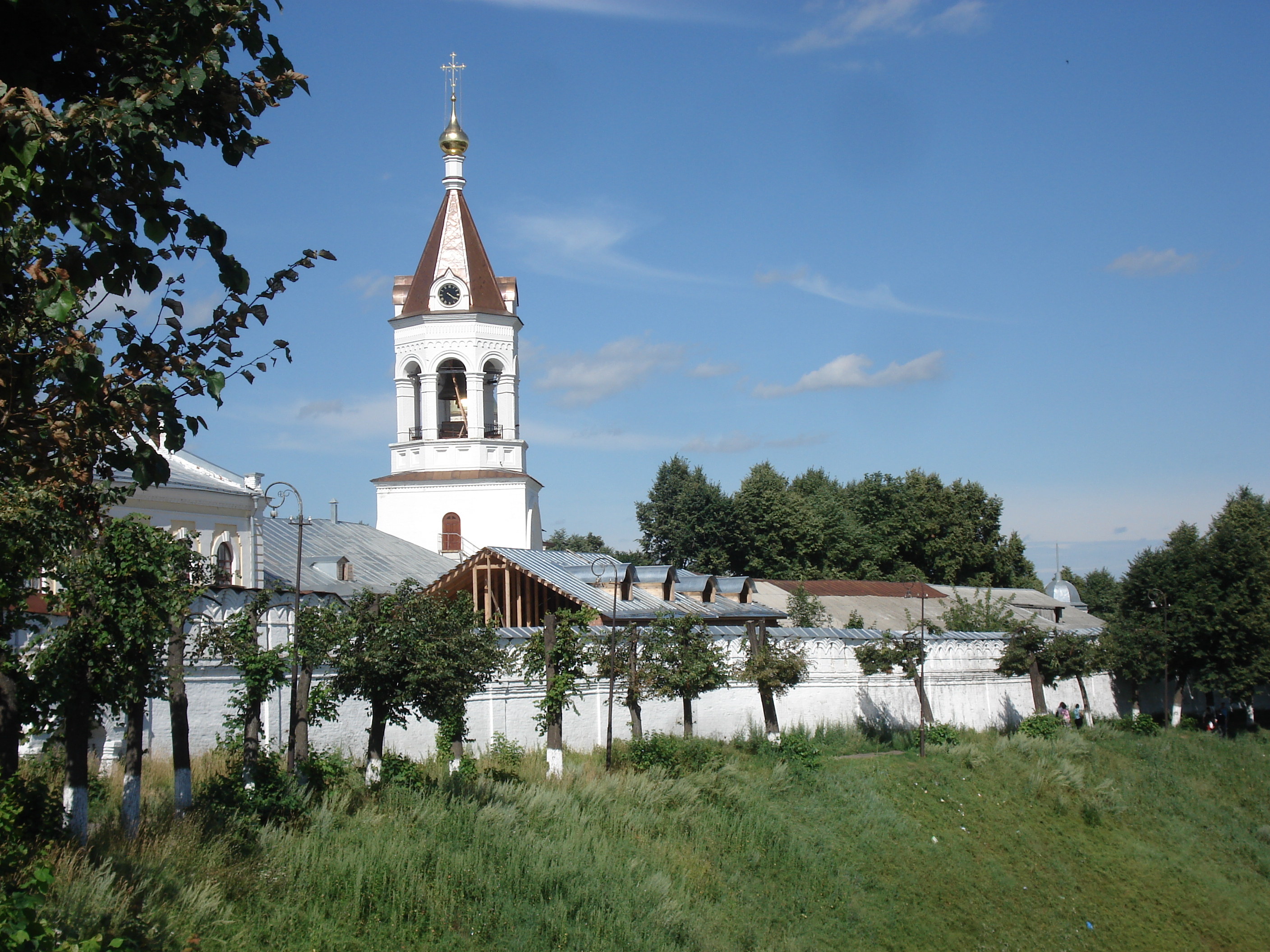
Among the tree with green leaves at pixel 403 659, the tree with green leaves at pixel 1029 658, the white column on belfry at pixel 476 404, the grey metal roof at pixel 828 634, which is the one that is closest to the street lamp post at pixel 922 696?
the grey metal roof at pixel 828 634

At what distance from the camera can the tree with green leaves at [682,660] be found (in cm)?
2086

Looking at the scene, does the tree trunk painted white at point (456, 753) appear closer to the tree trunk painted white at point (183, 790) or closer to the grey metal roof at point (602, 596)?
the tree trunk painted white at point (183, 790)

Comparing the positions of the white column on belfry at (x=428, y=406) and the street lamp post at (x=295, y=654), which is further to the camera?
the white column on belfry at (x=428, y=406)

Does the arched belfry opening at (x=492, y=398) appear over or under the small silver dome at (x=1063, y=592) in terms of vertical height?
over

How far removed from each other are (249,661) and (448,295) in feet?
81.9

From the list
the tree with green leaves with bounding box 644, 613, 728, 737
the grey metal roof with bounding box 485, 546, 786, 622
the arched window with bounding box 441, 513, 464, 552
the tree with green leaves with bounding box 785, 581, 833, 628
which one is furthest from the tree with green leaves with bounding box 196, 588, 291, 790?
the tree with green leaves with bounding box 785, 581, 833, 628

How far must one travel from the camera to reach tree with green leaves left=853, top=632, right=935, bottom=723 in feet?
88.1

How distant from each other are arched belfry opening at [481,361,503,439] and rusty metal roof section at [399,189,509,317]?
1845 mm

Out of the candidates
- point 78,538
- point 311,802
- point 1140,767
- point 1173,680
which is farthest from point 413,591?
point 1173,680

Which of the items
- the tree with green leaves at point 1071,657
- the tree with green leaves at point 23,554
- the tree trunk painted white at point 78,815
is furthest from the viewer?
the tree with green leaves at point 1071,657

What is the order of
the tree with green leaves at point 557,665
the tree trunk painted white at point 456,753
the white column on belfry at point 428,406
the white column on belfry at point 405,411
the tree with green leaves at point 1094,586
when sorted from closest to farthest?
the tree trunk painted white at point 456,753 < the tree with green leaves at point 557,665 < the white column on belfry at point 428,406 < the white column on belfry at point 405,411 < the tree with green leaves at point 1094,586

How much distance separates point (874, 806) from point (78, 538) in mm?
14912

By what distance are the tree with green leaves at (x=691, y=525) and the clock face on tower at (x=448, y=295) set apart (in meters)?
24.9

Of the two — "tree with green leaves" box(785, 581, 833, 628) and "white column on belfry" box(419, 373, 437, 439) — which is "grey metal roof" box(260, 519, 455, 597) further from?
"tree with green leaves" box(785, 581, 833, 628)
